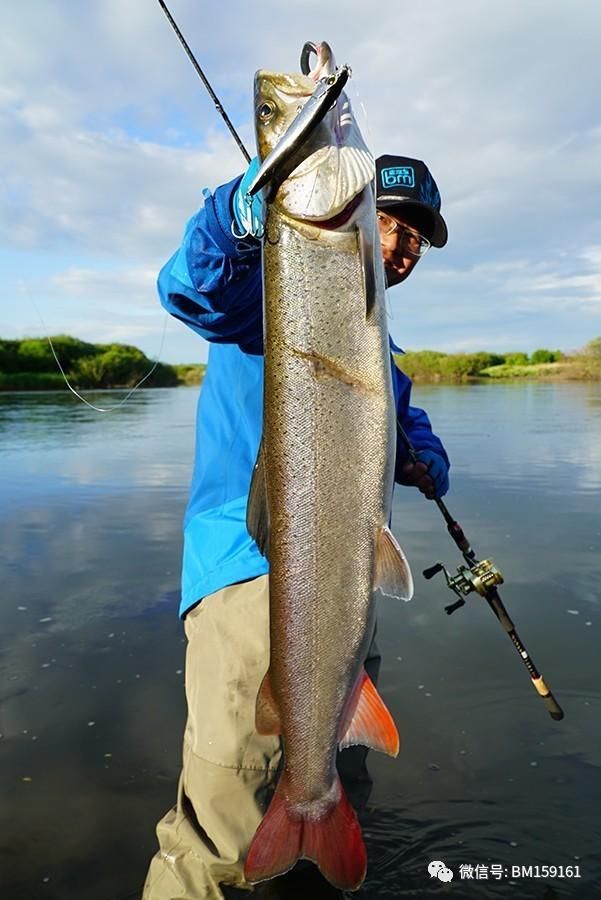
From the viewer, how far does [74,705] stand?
455 centimetres

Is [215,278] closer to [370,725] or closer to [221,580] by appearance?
[221,580]

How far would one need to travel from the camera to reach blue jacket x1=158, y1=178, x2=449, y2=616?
2.65 metres

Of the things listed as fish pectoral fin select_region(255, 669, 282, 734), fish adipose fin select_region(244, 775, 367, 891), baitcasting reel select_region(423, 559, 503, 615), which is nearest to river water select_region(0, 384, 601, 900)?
fish adipose fin select_region(244, 775, 367, 891)

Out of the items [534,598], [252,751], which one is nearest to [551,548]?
[534,598]

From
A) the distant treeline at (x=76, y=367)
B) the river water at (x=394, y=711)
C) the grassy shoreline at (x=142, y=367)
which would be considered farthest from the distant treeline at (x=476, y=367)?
the river water at (x=394, y=711)

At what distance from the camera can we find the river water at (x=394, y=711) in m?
3.25

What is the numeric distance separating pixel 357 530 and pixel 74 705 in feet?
10.4

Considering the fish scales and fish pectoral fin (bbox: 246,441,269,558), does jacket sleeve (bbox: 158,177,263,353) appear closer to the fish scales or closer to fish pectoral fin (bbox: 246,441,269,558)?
the fish scales

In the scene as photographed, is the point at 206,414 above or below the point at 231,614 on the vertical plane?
above

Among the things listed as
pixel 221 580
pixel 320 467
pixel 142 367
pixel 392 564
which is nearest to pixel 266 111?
pixel 320 467

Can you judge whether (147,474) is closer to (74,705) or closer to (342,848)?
(74,705)

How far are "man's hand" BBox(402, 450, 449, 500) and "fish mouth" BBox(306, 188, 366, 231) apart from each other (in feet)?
6.47

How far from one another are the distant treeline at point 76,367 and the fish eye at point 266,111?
138 ft

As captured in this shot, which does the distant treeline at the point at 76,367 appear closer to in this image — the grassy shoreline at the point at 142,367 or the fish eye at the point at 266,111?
the grassy shoreline at the point at 142,367
